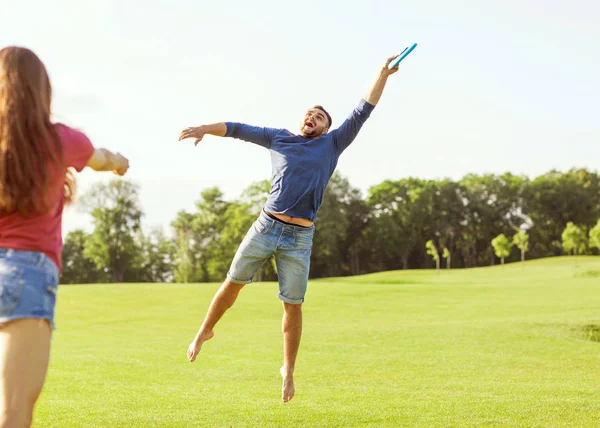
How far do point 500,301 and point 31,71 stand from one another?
2344cm

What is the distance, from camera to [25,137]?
300 cm

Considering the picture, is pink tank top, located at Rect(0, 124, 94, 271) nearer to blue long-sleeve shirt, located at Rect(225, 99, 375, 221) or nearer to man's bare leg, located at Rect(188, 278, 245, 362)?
blue long-sleeve shirt, located at Rect(225, 99, 375, 221)

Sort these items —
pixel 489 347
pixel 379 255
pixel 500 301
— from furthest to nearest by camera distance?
pixel 379 255 → pixel 500 301 → pixel 489 347

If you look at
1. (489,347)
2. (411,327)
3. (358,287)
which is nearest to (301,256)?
(489,347)

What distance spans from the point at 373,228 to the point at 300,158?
71.7 meters

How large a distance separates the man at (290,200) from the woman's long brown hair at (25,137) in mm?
2632

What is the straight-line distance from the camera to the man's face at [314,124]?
612cm

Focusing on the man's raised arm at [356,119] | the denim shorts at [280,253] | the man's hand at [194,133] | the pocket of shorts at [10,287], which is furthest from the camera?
the man's raised arm at [356,119]

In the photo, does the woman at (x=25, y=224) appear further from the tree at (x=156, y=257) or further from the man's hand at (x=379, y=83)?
the tree at (x=156, y=257)

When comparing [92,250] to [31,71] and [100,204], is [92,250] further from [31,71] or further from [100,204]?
[31,71]

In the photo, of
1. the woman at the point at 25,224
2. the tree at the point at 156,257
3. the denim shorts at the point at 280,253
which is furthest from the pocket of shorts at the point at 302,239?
the tree at the point at 156,257

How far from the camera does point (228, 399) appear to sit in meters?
8.54

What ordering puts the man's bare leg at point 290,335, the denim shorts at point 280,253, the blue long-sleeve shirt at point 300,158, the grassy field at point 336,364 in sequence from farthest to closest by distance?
the grassy field at point 336,364, the man's bare leg at point 290,335, the denim shorts at point 280,253, the blue long-sleeve shirt at point 300,158

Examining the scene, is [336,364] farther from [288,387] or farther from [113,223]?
[113,223]
